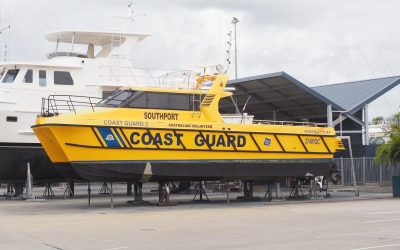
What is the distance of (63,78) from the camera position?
2622cm

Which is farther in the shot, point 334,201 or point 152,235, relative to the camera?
point 334,201

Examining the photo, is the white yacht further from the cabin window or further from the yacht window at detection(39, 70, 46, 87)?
the cabin window

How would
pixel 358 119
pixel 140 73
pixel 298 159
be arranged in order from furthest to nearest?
pixel 358 119 → pixel 140 73 → pixel 298 159

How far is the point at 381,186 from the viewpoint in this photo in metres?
29.6

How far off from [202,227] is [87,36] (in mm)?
15910

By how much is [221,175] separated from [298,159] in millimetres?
3476

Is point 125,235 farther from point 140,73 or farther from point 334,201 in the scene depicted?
point 140,73

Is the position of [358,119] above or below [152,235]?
above

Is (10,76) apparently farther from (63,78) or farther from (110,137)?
(110,137)

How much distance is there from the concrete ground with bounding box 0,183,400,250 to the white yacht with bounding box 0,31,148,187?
3.87m

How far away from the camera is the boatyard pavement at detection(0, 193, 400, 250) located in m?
11.4

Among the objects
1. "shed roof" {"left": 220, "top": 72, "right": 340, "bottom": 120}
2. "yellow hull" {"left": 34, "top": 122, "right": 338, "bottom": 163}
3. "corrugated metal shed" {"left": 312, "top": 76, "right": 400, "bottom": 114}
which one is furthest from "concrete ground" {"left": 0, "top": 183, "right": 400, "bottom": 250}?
"corrugated metal shed" {"left": 312, "top": 76, "right": 400, "bottom": 114}

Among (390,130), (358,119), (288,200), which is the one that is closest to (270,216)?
(288,200)

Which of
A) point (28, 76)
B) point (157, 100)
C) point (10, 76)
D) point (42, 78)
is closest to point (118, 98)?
point (157, 100)
